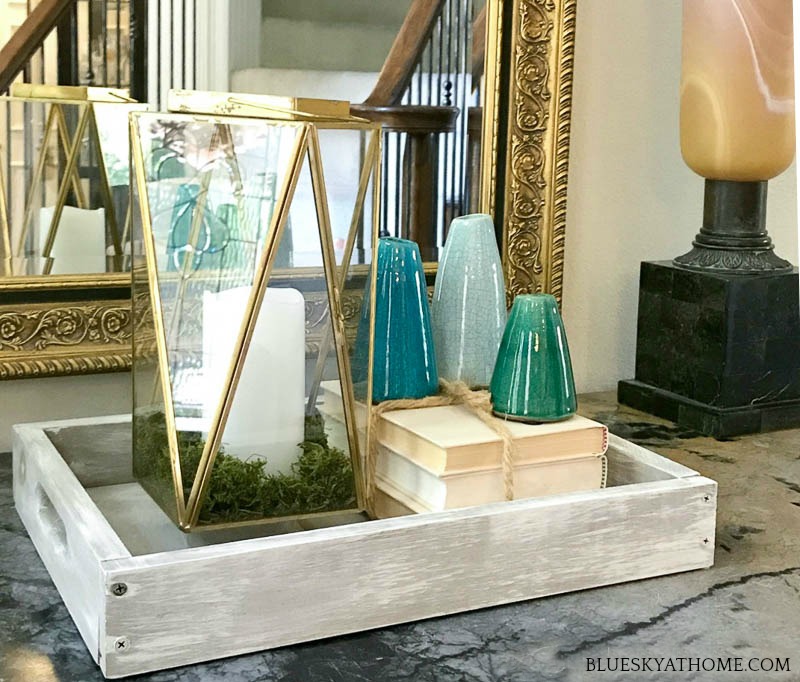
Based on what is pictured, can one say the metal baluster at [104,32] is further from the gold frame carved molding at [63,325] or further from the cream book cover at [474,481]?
the cream book cover at [474,481]

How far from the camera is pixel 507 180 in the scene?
98 centimetres

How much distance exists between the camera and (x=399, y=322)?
71 cm

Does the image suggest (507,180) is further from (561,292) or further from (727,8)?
(727,8)

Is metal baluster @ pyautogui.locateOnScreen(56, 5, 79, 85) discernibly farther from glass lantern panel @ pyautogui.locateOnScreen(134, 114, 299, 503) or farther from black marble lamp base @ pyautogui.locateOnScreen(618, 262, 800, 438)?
black marble lamp base @ pyautogui.locateOnScreen(618, 262, 800, 438)

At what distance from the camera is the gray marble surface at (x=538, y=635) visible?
54cm

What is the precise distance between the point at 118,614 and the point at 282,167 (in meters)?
0.24

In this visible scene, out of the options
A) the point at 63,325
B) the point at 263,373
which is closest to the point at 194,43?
the point at 63,325

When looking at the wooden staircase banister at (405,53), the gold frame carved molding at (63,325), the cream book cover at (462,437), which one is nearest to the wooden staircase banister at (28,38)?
the gold frame carved molding at (63,325)

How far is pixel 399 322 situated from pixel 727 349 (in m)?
0.36

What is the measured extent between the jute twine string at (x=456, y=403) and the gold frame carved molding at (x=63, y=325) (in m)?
0.26

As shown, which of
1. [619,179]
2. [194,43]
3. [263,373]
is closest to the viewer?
[263,373]

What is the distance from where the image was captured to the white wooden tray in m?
0.53

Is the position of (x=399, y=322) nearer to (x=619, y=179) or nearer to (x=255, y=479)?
(x=255, y=479)

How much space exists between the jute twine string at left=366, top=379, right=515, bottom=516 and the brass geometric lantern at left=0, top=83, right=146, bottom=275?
26 centimetres
